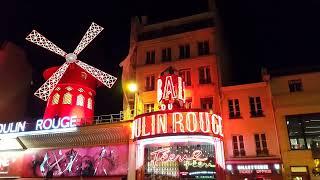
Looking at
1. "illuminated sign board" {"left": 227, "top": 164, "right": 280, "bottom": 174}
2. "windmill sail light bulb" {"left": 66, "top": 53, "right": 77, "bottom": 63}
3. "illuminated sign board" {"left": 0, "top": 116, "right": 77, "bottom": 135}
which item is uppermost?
"windmill sail light bulb" {"left": 66, "top": 53, "right": 77, "bottom": 63}

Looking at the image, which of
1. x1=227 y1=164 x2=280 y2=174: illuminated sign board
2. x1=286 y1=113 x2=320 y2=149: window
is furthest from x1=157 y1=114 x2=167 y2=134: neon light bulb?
x1=286 y1=113 x2=320 y2=149: window

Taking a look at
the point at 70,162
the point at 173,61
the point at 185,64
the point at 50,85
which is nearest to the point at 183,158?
the point at 185,64

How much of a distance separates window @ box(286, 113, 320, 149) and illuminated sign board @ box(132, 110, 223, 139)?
3.41 m

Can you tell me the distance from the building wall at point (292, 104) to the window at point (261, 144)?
0.73 metres

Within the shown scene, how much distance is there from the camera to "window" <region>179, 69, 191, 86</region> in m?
17.7

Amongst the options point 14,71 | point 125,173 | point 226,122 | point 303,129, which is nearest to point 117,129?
point 125,173

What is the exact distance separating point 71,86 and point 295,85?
14141 mm

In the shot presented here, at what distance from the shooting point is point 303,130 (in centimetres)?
1506

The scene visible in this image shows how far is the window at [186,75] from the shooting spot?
1772cm

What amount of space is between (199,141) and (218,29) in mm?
7266

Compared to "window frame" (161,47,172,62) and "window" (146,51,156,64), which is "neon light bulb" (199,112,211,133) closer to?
"window frame" (161,47,172,62)

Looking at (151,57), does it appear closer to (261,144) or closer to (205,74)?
(205,74)

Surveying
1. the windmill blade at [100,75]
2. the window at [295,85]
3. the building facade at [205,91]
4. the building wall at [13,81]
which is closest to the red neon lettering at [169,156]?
the building facade at [205,91]

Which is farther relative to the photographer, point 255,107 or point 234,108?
point 234,108
